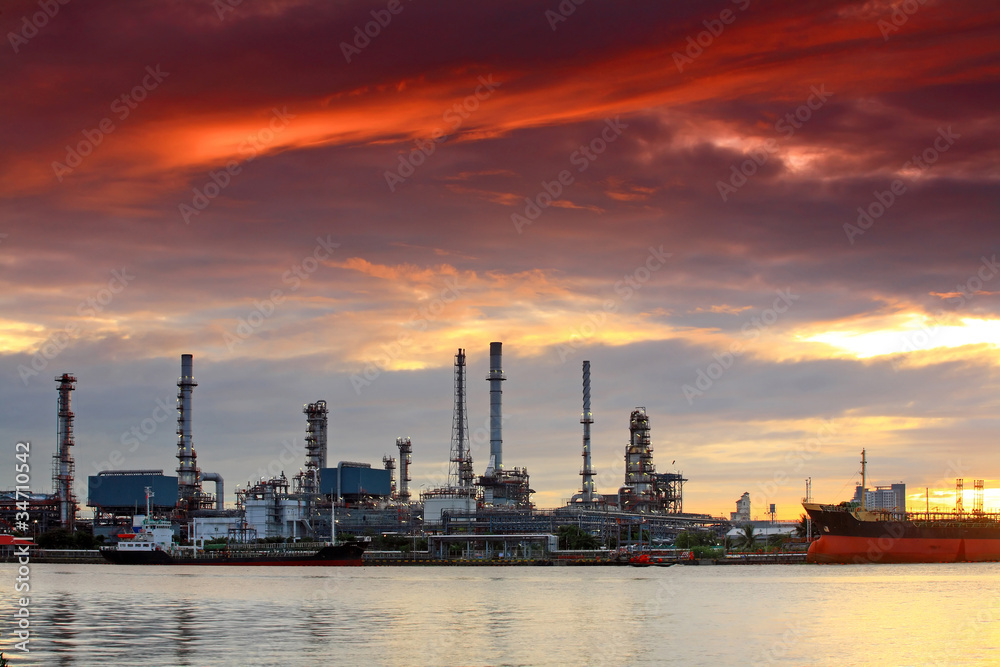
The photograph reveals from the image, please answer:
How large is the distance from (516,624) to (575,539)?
429ft

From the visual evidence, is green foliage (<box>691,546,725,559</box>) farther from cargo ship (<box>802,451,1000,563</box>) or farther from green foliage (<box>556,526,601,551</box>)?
cargo ship (<box>802,451,1000,563</box>)

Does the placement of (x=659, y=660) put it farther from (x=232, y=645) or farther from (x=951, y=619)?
(x=951, y=619)

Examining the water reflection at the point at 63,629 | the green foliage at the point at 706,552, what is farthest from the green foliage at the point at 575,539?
the water reflection at the point at 63,629

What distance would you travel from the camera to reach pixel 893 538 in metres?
148

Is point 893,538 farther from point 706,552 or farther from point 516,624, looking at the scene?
point 516,624

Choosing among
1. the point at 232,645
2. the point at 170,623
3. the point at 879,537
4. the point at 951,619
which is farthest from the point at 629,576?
the point at 232,645

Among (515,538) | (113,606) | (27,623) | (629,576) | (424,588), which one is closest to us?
(27,623)

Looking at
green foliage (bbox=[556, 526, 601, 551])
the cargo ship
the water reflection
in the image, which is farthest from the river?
green foliage (bbox=[556, 526, 601, 551])

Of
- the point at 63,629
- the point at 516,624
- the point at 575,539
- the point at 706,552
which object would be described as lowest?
the point at 706,552

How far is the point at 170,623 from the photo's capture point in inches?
2376

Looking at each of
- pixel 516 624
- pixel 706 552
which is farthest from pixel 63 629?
pixel 706 552

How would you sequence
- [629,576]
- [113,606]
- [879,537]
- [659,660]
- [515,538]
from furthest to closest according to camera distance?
[515,538]
[879,537]
[629,576]
[113,606]
[659,660]

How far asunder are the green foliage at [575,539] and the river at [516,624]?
284 ft

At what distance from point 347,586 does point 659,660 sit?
60.6 m
